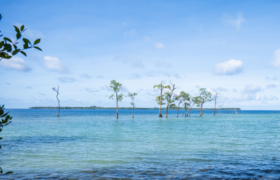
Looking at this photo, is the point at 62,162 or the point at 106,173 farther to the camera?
the point at 62,162

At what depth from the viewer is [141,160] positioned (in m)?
14.5

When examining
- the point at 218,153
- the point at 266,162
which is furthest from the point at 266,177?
the point at 218,153

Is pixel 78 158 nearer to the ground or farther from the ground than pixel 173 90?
nearer to the ground

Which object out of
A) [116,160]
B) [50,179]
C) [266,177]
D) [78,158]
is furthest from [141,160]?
[266,177]

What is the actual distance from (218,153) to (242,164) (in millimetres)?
3548

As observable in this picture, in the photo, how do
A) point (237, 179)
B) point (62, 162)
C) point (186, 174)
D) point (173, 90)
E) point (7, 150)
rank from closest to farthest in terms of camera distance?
1. point (237, 179)
2. point (186, 174)
3. point (62, 162)
4. point (7, 150)
5. point (173, 90)

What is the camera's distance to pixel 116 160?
14.8 metres

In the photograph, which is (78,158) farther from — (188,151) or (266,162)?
(266,162)

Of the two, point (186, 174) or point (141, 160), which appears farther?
point (141, 160)

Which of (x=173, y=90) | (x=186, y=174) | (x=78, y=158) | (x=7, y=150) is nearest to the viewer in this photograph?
(x=186, y=174)

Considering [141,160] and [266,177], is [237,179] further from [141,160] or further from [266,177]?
[141,160]

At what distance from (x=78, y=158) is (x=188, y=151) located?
892 cm

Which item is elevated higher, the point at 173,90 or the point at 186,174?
the point at 173,90

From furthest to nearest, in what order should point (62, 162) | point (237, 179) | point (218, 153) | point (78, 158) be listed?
point (218, 153) → point (78, 158) → point (62, 162) → point (237, 179)
